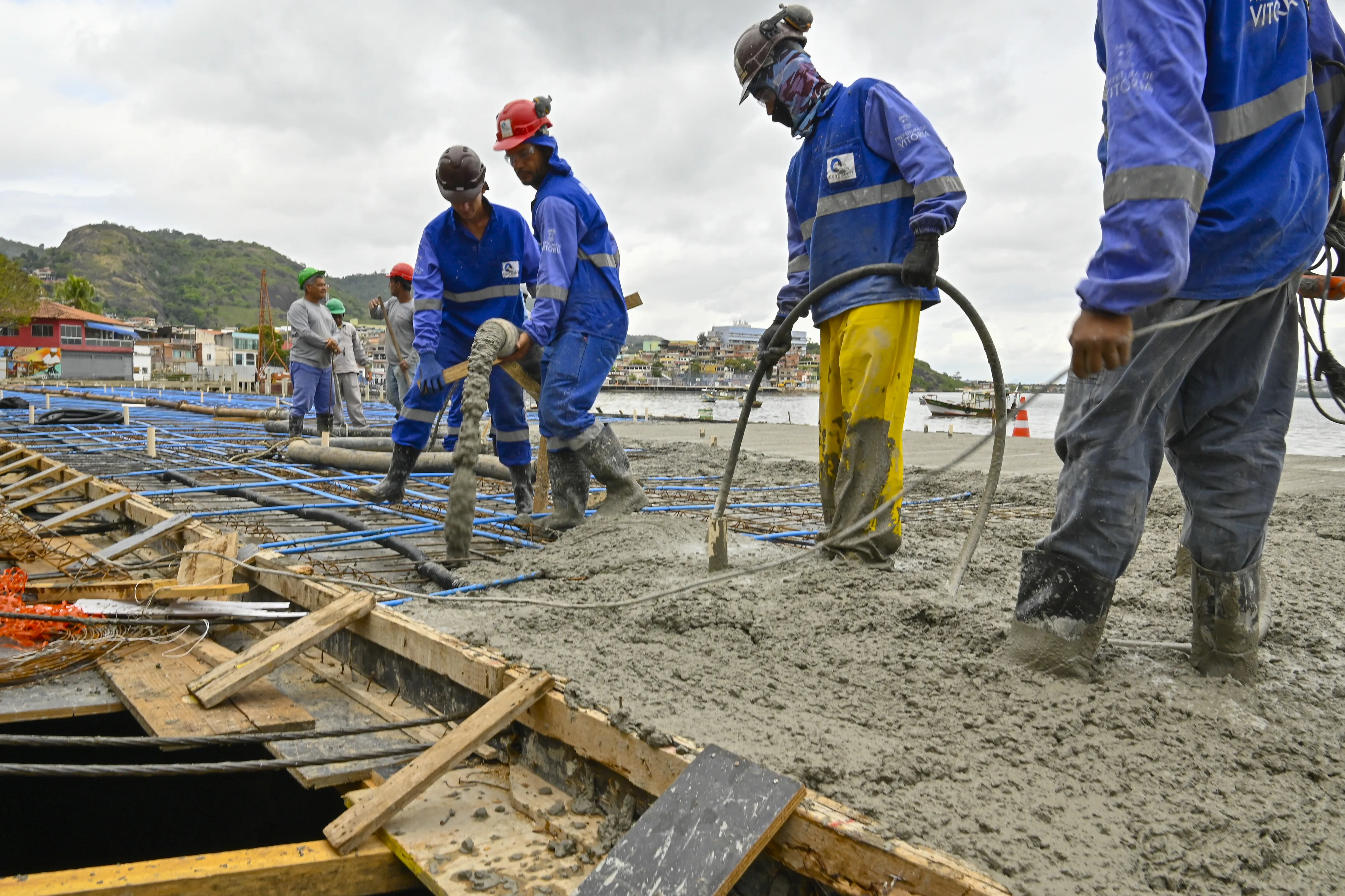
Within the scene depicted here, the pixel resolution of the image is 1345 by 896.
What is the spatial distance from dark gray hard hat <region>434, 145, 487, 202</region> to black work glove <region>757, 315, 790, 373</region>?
5.71 ft

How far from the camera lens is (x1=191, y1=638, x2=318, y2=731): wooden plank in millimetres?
1903

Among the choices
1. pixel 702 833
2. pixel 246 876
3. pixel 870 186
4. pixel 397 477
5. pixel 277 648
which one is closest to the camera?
pixel 702 833

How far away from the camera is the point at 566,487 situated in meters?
4.00

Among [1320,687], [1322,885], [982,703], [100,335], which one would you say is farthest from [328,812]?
[100,335]

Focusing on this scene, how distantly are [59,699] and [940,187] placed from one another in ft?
9.65

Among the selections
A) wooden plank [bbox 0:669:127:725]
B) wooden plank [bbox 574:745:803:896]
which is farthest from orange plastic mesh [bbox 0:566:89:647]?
wooden plank [bbox 574:745:803:896]

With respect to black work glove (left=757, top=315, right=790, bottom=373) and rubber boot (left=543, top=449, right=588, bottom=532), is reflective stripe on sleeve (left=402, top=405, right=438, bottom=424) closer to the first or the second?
rubber boot (left=543, top=449, right=588, bottom=532)

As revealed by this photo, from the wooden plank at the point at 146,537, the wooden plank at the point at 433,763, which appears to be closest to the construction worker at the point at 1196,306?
the wooden plank at the point at 433,763

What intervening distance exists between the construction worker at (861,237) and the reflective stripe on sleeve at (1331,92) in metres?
1.03

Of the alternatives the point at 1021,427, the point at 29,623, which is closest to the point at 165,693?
the point at 29,623

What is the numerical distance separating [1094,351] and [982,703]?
760 millimetres

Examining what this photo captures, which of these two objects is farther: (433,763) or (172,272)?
(172,272)

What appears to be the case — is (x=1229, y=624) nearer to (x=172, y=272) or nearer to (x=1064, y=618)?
(x=1064, y=618)

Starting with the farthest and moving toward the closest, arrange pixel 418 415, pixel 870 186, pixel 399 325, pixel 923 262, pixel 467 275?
pixel 399 325
pixel 418 415
pixel 467 275
pixel 870 186
pixel 923 262
